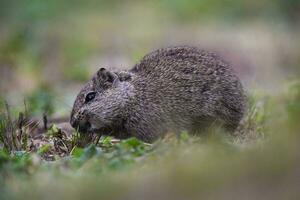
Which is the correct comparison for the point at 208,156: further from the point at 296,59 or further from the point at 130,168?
the point at 296,59

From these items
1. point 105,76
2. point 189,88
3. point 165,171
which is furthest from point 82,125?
point 165,171

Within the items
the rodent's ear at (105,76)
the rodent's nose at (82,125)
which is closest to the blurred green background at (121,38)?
the rodent's ear at (105,76)

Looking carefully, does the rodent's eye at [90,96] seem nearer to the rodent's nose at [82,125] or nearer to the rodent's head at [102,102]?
the rodent's head at [102,102]

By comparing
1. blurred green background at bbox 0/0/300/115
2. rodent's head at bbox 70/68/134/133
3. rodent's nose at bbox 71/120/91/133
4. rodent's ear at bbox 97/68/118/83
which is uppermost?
rodent's ear at bbox 97/68/118/83

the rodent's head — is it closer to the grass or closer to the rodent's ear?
the rodent's ear

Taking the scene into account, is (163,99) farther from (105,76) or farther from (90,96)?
(90,96)


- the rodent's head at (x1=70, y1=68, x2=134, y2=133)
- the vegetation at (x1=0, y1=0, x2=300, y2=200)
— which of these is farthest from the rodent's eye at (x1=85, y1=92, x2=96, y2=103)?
the vegetation at (x1=0, y1=0, x2=300, y2=200)
